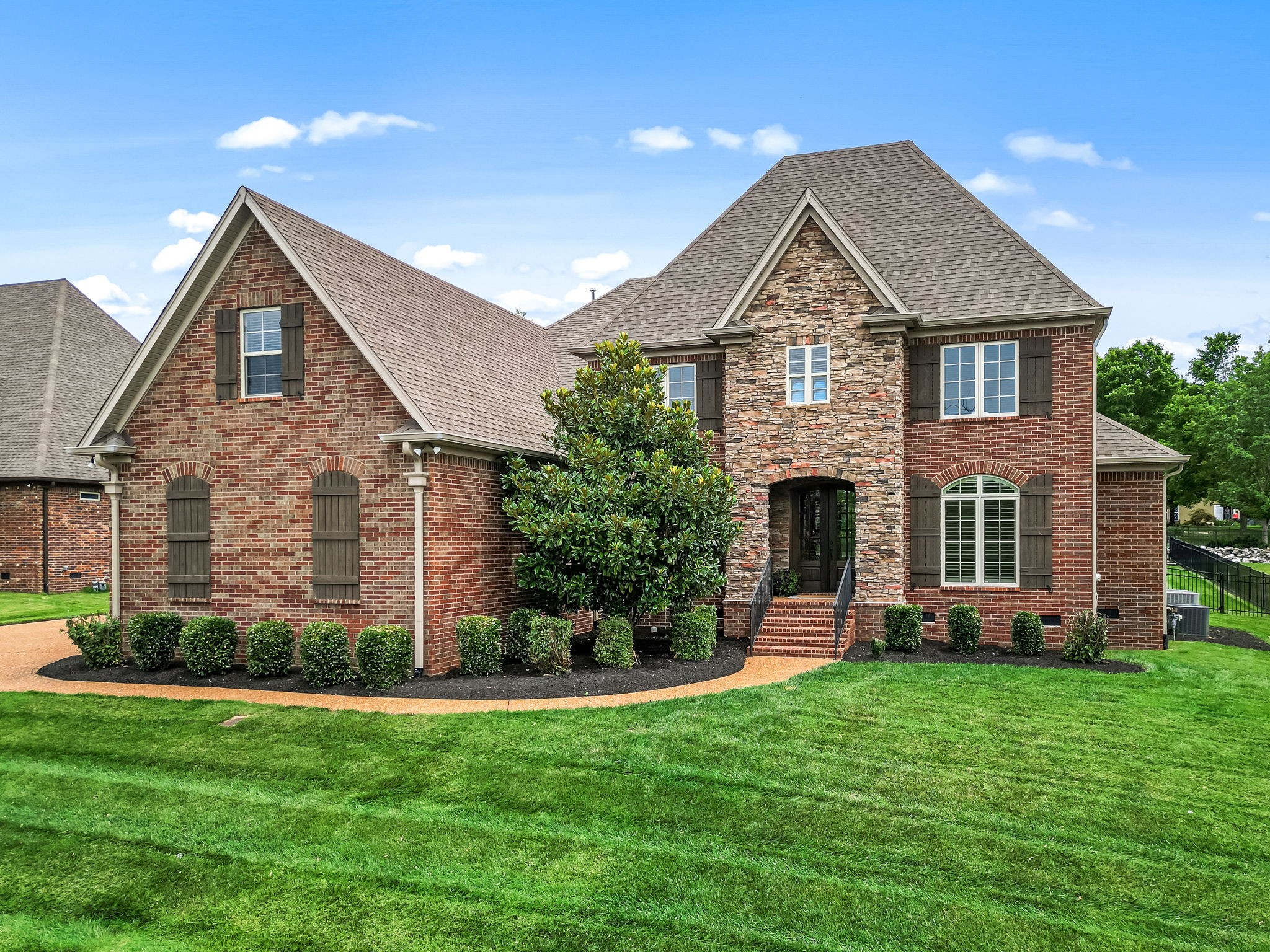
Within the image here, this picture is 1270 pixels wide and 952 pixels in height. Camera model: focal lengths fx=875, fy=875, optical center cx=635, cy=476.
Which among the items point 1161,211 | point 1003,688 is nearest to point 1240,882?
point 1003,688

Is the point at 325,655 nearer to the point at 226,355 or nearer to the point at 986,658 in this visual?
the point at 226,355

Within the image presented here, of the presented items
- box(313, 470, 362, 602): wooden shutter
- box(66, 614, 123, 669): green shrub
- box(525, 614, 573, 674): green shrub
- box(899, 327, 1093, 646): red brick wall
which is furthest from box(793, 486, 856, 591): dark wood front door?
box(66, 614, 123, 669): green shrub

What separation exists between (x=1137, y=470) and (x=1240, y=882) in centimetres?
1302

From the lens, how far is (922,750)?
999 cm

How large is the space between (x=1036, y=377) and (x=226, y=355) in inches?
601

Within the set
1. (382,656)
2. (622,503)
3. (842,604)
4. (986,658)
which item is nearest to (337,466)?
(382,656)

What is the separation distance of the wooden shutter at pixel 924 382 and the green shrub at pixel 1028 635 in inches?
A: 168

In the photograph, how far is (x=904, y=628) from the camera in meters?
16.7

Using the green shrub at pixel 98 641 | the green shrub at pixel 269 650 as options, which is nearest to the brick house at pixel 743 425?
the green shrub at pixel 269 650

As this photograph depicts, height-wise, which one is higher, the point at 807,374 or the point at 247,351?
the point at 247,351

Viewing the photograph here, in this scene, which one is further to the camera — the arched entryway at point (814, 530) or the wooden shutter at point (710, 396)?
the wooden shutter at point (710, 396)

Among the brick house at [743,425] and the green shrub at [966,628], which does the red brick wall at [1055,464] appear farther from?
the green shrub at [966,628]

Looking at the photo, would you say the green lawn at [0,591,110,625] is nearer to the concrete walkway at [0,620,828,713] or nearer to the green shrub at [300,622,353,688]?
the concrete walkway at [0,620,828,713]

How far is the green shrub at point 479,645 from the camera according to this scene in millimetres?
13828
